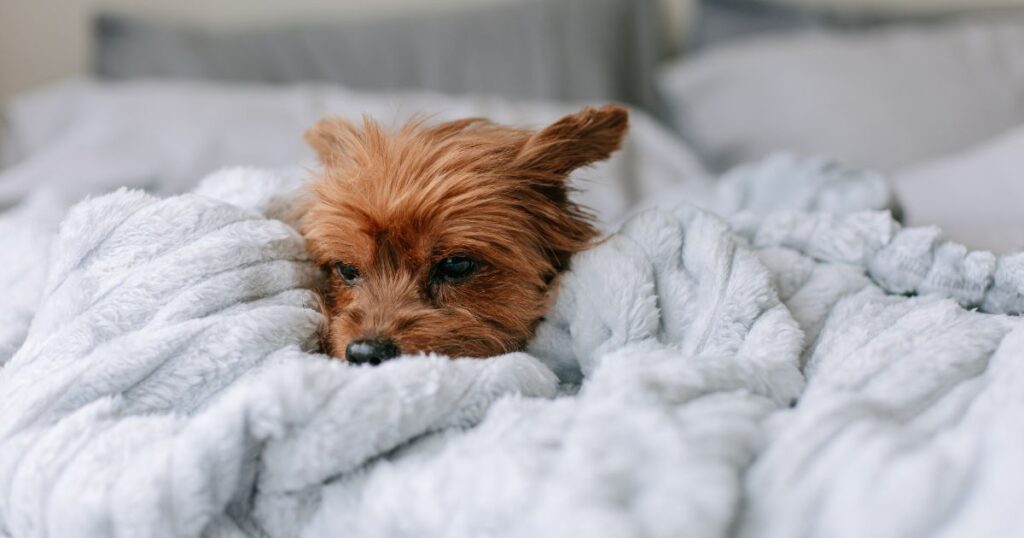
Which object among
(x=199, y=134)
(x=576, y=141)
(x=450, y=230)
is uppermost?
(x=576, y=141)

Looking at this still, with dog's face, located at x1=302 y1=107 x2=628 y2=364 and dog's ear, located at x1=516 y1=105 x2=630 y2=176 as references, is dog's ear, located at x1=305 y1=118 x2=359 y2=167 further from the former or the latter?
dog's ear, located at x1=516 y1=105 x2=630 y2=176

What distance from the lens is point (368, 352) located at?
111cm

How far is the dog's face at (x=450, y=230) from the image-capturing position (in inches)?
47.9

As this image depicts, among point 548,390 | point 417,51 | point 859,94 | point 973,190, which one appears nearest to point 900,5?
point 859,94

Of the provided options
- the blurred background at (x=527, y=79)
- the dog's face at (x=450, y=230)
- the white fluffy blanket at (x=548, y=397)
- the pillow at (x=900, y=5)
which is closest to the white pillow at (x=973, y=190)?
the blurred background at (x=527, y=79)

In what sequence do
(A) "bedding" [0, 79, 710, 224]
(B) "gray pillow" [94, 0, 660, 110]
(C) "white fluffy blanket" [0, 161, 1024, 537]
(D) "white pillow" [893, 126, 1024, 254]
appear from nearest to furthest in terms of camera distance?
(C) "white fluffy blanket" [0, 161, 1024, 537] → (D) "white pillow" [893, 126, 1024, 254] → (A) "bedding" [0, 79, 710, 224] → (B) "gray pillow" [94, 0, 660, 110]

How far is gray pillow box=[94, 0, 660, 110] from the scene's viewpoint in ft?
8.28

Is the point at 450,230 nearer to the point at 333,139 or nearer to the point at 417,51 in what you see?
the point at 333,139

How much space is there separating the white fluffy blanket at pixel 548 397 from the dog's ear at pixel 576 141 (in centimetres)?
15

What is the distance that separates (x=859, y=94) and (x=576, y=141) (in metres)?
1.48

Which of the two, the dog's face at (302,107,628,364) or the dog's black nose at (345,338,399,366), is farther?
the dog's face at (302,107,628,364)

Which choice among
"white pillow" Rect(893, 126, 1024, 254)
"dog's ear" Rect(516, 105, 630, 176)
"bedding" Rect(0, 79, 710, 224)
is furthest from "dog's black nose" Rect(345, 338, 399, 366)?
"white pillow" Rect(893, 126, 1024, 254)

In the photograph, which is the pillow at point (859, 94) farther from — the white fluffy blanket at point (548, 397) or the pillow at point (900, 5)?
the white fluffy blanket at point (548, 397)

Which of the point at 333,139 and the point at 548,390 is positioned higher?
the point at 333,139
